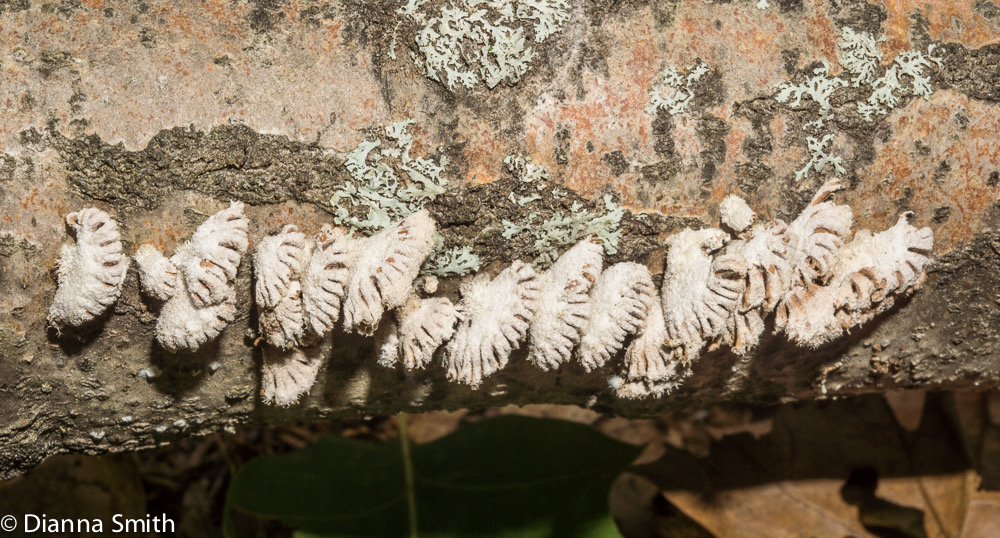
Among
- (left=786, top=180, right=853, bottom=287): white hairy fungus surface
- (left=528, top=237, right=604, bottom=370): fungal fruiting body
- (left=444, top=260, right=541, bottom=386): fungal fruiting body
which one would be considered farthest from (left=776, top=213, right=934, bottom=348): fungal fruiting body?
(left=444, top=260, right=541, bottom=386): fungal fruiting body

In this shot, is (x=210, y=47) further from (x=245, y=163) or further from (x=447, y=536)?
(x=447, y=536)

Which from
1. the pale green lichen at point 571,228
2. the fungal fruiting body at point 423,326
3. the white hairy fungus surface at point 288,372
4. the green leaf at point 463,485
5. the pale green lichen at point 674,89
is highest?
the pale green lichen at point 674,89

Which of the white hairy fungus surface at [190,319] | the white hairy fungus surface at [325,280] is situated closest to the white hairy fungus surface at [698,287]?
the white hairy fungus surface at [325,280]

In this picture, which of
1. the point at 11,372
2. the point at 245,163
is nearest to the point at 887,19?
the point at 245,163

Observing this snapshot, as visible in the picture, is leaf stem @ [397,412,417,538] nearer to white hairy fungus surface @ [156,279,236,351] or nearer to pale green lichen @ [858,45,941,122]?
white hairy fungus surface @ [156,279,236,351]

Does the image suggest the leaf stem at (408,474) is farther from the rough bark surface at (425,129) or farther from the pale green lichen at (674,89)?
the pale green lichen at (674,89)

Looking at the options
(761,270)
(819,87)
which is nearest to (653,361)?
(761,270)

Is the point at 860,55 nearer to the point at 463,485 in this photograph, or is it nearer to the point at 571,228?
the point at 571,228
